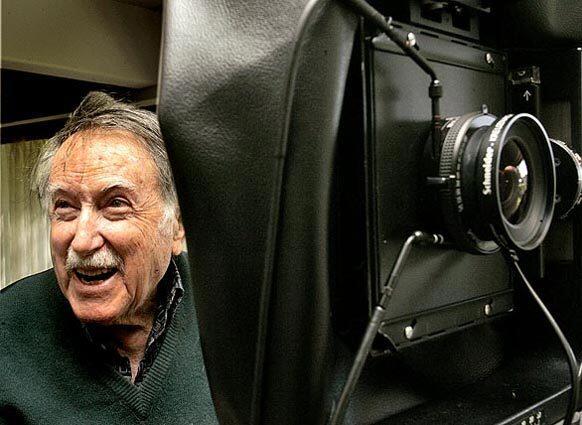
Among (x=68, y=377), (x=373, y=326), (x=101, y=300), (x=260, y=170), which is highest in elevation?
(x=260, y=170)

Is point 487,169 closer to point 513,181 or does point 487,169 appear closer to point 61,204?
point 513,181

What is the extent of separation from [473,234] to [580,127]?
261 millimetres

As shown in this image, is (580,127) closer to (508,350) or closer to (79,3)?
(508,350)

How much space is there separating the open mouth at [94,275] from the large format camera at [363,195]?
62cm

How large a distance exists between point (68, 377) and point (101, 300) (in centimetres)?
12

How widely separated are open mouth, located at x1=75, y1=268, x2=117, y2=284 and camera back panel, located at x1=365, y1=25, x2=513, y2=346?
659 mm

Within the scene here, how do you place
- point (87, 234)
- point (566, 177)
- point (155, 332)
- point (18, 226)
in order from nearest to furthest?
1. point (566, 177)
2. point (87, 234)
3. point (155, 332)
4. point (18, 226)

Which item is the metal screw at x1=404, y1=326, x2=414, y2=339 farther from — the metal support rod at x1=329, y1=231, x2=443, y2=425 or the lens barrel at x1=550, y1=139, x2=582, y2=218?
the lens barrel at x1=550, y1=139, x2=582, y2=218

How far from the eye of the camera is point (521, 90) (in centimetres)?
67

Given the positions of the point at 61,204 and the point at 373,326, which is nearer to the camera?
the point at 373,326

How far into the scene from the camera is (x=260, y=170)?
404mm

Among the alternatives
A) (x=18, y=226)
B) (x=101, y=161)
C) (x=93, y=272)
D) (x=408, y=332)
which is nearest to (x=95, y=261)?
(x=93, y=272)

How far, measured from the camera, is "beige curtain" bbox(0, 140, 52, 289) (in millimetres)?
2465

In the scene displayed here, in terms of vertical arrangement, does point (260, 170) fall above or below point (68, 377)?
above
